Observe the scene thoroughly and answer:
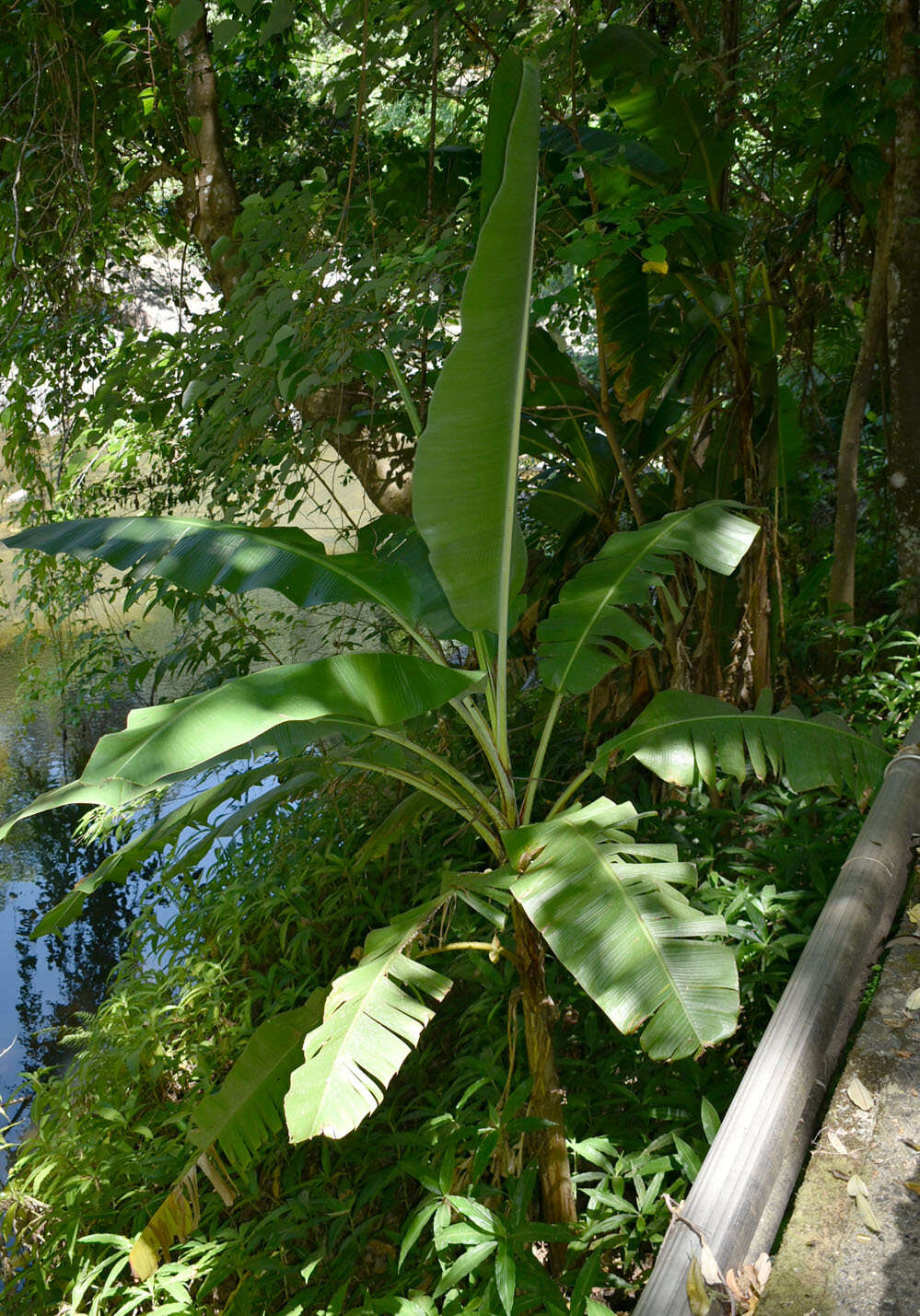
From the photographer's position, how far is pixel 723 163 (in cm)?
336

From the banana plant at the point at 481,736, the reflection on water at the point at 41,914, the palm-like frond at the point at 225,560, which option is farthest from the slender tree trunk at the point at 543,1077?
the reflection on water at the point at 41,914

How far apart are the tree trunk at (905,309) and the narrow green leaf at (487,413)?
7.77 ft

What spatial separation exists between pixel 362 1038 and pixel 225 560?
957mm

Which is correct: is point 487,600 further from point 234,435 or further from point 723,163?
point 723,163

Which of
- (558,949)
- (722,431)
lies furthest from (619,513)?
(558,949)

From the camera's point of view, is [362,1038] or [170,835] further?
[170,835]

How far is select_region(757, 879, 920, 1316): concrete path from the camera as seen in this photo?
1282mm

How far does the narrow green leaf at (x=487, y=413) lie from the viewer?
164 cm

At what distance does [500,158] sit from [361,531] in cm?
98

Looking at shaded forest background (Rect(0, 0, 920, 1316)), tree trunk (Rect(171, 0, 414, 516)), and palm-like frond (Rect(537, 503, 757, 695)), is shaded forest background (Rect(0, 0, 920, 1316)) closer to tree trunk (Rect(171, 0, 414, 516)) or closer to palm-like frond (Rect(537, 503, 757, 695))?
tree trunk (Rect(171, 0, 414, 516))

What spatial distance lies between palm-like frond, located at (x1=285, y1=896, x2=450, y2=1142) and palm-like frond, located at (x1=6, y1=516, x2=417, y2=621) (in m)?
0.64

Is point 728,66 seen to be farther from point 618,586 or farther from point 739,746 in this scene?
point 739,746

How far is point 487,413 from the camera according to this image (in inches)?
69.3

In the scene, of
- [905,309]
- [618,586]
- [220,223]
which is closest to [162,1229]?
[618,586]
